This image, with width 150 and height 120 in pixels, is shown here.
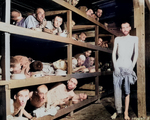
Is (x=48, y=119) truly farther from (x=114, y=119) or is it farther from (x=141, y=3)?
(x=141, y=3)

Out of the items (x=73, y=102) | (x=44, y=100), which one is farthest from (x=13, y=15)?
(x=73, y=102)

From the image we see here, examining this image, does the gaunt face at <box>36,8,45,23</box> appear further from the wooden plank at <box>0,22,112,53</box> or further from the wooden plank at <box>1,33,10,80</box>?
the wooden plank at <box>1,33,10,80</box>

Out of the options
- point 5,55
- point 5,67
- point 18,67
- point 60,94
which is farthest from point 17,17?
point 60,94

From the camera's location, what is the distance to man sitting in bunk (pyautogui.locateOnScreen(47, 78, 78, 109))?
370 centimetres

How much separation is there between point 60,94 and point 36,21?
1933mm

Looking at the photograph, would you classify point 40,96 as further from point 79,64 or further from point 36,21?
point 79,64

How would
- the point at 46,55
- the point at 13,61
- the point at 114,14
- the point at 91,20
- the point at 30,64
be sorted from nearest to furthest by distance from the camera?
the point at 13,61, the point at 30,64, the point at 91,20, the point at 46,55, the point at 114,14

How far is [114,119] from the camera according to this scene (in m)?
3.75

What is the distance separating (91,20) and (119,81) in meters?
2.34

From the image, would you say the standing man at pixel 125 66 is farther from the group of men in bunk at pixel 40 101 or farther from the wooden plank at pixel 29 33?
the wooden plank at pixel 29 33

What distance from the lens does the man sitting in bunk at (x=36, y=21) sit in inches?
138

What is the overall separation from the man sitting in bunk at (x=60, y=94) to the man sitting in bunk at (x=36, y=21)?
5.26ft

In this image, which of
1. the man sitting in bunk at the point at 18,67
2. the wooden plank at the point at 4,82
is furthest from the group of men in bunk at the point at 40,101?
the wooden plank at the point at 4,82

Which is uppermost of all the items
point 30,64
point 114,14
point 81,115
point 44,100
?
point 114,14
